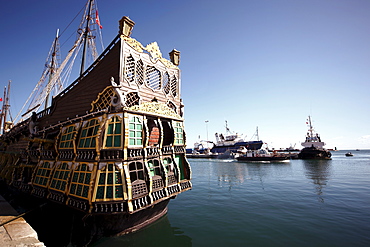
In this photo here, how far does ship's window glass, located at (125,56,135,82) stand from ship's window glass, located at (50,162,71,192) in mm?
7555

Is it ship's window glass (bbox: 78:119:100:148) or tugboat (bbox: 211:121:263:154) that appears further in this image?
tugboat (bbox: 211:121:263:154)

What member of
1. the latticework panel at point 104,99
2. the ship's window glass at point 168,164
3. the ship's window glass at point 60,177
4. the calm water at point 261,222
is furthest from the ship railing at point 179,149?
the ship's window glass at point 60,177

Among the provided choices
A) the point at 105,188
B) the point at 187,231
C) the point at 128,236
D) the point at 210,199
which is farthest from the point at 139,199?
the point at 210,199

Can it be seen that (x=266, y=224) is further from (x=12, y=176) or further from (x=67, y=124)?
(x=12, y=176)

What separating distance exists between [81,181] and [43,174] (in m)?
6.57

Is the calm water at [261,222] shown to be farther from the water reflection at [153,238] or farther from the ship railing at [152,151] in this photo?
the ship railing at [152,151]

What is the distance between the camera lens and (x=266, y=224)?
1230 centimetres

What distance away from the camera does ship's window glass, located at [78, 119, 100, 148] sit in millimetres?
10016

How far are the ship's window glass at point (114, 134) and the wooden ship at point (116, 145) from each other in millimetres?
54

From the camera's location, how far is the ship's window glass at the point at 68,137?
11.6 metres

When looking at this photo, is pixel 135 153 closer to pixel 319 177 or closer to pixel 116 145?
pixel 116 145

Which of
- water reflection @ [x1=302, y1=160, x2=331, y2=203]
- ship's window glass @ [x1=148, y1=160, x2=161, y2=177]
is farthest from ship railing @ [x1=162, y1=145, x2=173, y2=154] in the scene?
water reflection @ [x1=302, y1=160, x2=331, y2=203]

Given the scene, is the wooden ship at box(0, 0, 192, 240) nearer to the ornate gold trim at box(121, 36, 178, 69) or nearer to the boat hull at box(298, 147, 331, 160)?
the ornate gold trim at box(121, 36, 178, 69)

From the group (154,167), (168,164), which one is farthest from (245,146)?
(154,167)
